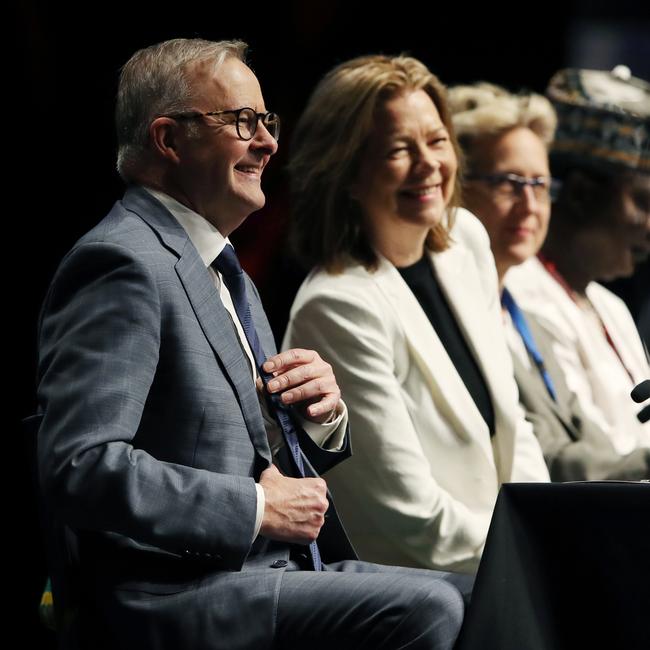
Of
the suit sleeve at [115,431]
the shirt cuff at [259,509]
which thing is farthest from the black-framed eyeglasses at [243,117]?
the shirt cuff at [259,509]

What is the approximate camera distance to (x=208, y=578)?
2.33 m

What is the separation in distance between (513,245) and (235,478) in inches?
85.6

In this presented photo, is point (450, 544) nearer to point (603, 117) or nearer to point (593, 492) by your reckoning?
point (593, 492)

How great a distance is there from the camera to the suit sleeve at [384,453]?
3072mm

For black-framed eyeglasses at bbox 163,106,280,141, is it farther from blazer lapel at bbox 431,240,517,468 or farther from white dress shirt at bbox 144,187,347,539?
blazer lapel at bbox 431,240,517,468

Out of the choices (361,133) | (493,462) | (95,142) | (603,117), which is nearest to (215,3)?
(95,142)

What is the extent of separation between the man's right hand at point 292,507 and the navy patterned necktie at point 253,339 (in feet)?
0.50

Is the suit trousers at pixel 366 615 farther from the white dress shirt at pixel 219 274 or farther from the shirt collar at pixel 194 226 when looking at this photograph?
the shirt collar at pixel 194 226

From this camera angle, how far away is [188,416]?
2.33 m

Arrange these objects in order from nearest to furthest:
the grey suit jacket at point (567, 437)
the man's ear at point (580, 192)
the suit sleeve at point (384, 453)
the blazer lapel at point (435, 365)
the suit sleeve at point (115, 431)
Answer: the suit sleeve at point (115, 431)
the suit sleeve at point (384, 453)
the blazer lapel at point (435, 365)
the grey suit jacket at point (567, 437)
the man's ear at point (580, 192)

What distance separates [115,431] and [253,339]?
0.47 m

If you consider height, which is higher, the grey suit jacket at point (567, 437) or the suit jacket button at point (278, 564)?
the suit jacket button at point (278, 564)

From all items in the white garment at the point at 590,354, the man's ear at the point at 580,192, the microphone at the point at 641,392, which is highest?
the microphone at the point at 641,392

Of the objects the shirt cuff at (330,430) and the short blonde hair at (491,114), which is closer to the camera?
the shirt cuff at (330,430)
